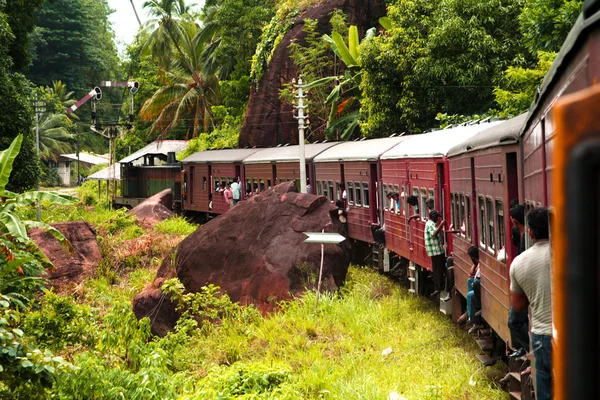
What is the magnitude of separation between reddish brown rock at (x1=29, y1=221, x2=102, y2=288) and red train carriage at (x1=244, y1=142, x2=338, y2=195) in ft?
21.2

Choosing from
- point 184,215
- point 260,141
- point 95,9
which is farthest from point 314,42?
point 95,9

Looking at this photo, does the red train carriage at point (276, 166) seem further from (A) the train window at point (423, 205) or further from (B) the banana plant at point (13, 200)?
(B) the banana plant at point (13, 200)

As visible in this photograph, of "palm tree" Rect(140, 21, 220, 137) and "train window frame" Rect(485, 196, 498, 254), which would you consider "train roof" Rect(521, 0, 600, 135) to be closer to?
"train window frame" Rect(485, 196, 498, 254)

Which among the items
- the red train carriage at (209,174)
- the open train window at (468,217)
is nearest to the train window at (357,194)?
the open train window at (468,217)

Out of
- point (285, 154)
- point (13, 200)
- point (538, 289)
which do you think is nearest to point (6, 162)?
point (13, 200)

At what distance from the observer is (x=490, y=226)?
29.5 ft

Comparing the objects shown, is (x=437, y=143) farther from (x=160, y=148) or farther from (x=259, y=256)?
(x=160, y=148)

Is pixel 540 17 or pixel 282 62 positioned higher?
pixel 282 62

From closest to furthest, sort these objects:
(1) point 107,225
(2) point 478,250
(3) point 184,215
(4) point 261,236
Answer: (2) point 478,250
(4) point 261,236
(1) point 107,225
(3) point 184,215

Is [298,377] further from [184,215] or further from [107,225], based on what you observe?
[184,215]

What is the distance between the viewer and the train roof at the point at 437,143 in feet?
41.9

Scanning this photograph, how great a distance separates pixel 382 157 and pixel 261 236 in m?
3.66

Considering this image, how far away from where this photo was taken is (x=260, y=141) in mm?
42219

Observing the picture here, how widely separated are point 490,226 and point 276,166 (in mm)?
18966
